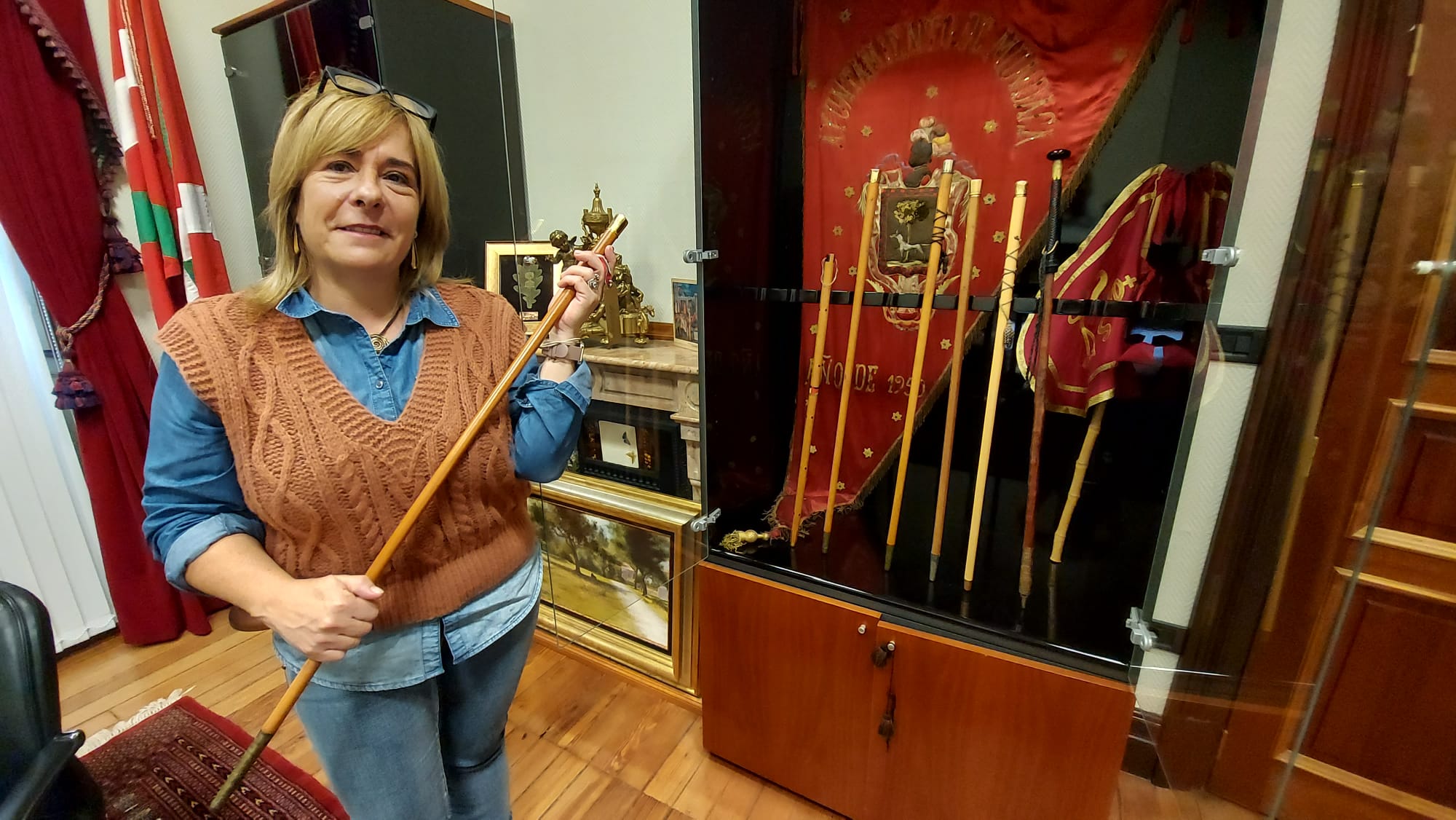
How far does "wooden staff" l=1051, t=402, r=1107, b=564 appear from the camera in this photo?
1.13 meters

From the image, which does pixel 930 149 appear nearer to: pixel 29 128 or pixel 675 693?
pixel 675 693

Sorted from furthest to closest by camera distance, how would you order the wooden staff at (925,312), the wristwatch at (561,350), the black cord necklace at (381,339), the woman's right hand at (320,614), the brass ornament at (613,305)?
the brass ornament at (613,305)
the wooden staff at (925,312)
the wristwatch at (561,350)
the black cord necklace at (381,339)
the woman's right hand at (320,614)

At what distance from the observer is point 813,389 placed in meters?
1.31

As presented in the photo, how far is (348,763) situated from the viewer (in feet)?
2.60

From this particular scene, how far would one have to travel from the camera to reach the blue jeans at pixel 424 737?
779 millimetres

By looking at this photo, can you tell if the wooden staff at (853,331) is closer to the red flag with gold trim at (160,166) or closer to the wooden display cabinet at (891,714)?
the wooden display cabinet at (891,714)

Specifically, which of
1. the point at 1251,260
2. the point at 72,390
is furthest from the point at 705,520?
the point at 72,390

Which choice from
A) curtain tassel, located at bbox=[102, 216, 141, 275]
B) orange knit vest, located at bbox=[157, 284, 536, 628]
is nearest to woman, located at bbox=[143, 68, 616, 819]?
orange knit vest, located at bbox=[157, 284, 536, 628]

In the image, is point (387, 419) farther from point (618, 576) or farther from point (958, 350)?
point (618, 576)

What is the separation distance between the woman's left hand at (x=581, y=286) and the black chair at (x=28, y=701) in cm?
90

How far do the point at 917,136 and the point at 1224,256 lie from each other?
61 centimetres

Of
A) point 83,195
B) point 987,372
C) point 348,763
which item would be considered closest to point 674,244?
point 987,372

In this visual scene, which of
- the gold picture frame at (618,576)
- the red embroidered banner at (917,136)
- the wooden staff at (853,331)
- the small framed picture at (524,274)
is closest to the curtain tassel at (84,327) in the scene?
the small framed picture at (524,274)

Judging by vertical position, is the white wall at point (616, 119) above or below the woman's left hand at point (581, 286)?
above
